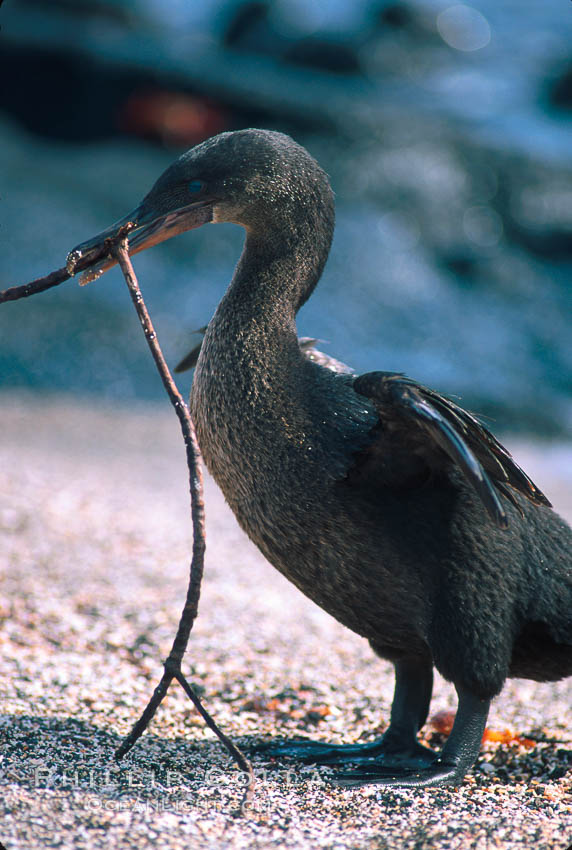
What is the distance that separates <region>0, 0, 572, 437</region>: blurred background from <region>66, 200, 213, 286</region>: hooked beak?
609 cm

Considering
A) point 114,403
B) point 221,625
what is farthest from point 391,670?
point 114,403

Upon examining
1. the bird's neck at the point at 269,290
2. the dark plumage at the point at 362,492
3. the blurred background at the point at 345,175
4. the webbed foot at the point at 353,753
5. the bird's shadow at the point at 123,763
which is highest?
the blurred background at the point at 345,175

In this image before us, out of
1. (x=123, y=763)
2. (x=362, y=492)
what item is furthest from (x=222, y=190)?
(x=123, y=763)

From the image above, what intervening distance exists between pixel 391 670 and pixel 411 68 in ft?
43.1

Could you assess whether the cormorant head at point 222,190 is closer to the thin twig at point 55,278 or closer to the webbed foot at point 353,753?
the thin twig at point 55,278

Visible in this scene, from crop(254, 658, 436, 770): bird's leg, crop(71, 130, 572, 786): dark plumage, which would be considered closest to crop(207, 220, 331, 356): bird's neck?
crop(71, 130, 572, 786): dark plumage

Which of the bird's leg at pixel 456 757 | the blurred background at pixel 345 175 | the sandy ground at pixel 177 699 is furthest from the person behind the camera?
the blurred background at pixel 345 175

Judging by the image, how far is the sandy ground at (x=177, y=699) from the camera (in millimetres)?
2344

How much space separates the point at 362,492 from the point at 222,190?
44.4 inches

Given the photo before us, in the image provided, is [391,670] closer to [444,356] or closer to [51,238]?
[444,356]

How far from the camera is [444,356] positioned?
1065 centimetres

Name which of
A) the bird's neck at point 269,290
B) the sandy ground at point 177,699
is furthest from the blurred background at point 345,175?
the bird's neck at point 269,290

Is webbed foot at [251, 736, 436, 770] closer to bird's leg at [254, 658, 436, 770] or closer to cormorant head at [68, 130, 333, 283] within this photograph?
bird's leg at [254, 658, 436, 770]

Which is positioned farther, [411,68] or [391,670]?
[411,68]
